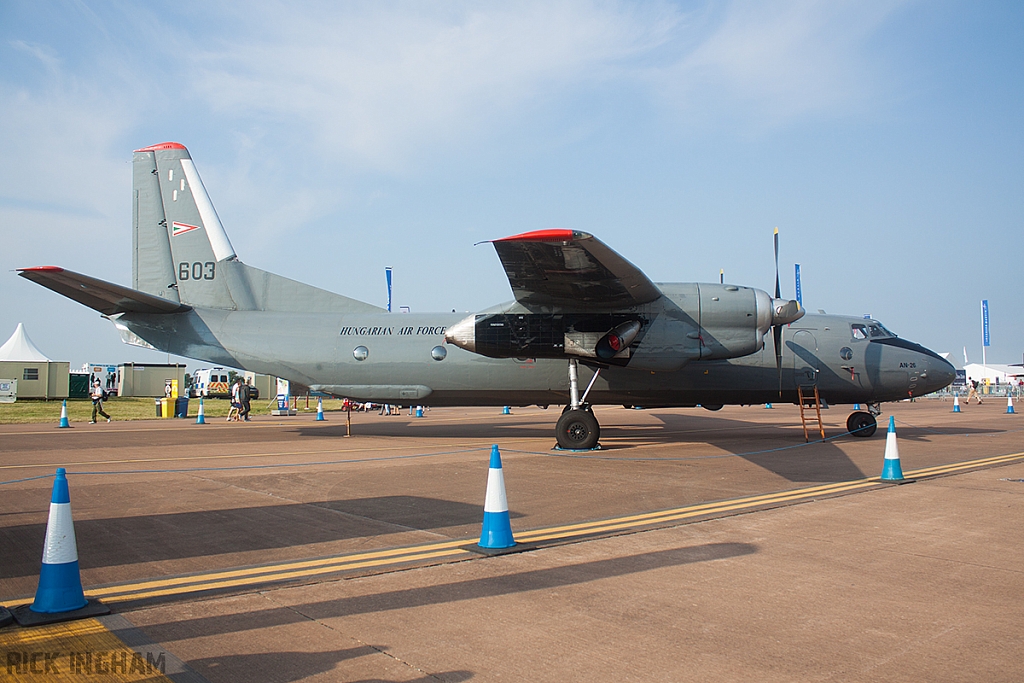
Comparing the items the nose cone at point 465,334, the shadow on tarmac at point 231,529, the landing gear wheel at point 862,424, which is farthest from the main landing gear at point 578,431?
the landing gear wheel at point 862,424

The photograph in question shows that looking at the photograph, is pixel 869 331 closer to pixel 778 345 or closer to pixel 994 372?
pixel 778 345

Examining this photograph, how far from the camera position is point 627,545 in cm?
641

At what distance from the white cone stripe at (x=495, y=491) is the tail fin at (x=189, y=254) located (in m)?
13.5

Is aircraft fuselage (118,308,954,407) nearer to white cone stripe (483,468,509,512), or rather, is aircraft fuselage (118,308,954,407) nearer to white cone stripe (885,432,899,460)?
white cone stripe (885,432,899,460)

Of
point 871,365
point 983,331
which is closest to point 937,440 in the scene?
point 871,365

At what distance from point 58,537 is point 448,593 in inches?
101

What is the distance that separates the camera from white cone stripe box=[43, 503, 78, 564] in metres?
4.29

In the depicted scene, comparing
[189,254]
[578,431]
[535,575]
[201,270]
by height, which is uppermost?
[189,254]

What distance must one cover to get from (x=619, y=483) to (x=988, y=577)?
5.23 metres

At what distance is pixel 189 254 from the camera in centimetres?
1852

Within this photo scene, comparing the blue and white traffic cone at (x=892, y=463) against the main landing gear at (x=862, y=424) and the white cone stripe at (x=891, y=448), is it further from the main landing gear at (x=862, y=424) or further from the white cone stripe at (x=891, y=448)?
the main landing gear at (x=862, y=424)

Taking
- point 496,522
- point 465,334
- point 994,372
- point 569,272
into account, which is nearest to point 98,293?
point 465,334

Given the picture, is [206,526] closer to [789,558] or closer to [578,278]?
[789,558]

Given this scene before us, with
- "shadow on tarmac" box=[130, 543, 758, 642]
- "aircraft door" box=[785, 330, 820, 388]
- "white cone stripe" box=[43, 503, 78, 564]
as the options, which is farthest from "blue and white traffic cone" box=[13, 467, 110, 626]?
"aircraft door" box=[785, 330, 820, 388]
